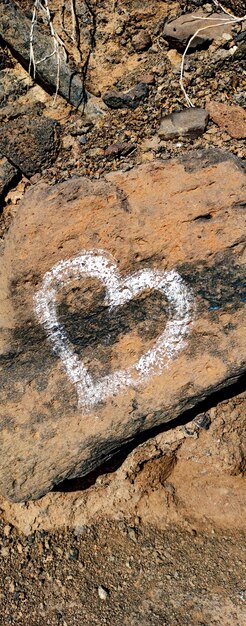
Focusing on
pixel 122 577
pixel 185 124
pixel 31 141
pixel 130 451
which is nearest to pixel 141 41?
pixel 185 124

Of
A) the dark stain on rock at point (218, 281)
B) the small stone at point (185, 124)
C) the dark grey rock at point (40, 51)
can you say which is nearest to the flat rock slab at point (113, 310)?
the dark stain on rock at point (218, 281)

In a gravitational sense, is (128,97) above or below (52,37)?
below

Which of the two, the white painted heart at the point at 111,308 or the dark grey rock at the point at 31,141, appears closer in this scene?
the white painted heart at the point at 111,308

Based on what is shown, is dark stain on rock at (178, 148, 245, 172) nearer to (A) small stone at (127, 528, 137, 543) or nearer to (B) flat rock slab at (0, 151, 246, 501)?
(B) flat rock slab at (0, 151, 246, 501)

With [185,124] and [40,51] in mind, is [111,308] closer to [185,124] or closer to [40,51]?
[185,124]

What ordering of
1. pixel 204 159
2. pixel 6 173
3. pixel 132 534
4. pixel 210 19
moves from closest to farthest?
pixel 204 159, pixel 210 19, pixel 6 173, pixel 132 534

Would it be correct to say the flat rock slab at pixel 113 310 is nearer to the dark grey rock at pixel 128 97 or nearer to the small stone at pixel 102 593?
the dark grey rock at pixel 128 97

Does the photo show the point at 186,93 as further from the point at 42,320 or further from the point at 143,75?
the point at 42,320
